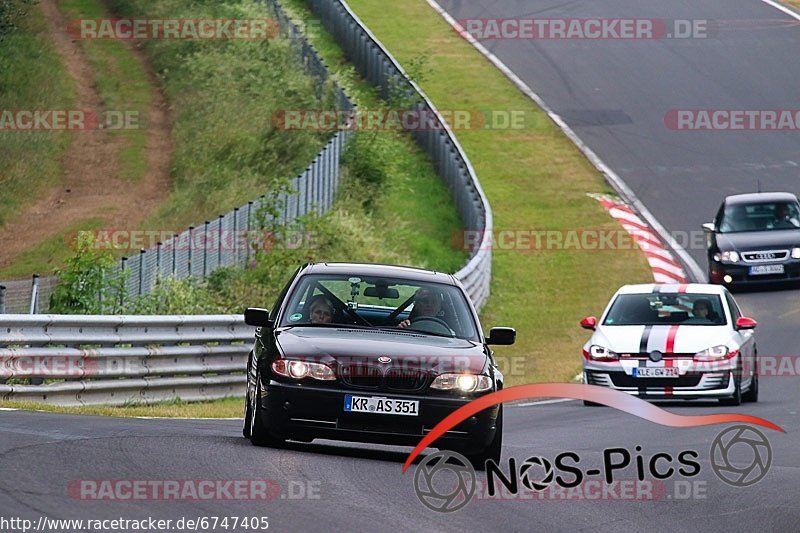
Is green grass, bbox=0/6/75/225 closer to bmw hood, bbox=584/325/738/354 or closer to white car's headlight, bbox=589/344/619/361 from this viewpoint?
white car's headlight, bbox=589/344/619/361

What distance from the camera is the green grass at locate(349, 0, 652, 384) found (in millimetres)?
26703

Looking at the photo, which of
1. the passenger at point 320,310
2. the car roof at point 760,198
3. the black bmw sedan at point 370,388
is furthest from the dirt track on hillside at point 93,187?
the black bmw sedan at point 370,388

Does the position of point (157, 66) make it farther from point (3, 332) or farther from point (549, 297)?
point (3, 332)

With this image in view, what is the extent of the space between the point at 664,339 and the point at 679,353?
10.1 inches

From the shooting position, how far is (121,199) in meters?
33.8

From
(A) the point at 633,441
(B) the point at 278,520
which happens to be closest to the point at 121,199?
(A) the point at 633,441

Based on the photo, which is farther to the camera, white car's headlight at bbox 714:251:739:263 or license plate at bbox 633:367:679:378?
white car's headlight at bbox 714:251:739:263

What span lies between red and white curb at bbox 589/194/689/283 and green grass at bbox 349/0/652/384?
0.73ft

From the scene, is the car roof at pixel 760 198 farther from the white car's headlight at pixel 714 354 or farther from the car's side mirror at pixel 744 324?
the white car's headlight at pixel 714 354

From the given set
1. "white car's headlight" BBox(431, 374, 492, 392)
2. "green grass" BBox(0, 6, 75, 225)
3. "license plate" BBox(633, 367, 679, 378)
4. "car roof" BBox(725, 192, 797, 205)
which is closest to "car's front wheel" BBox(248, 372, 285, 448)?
"white car's headlight" BBox(431, 374, 492, 392)

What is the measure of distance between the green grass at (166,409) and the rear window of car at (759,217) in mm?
11872

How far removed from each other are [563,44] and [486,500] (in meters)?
39.2

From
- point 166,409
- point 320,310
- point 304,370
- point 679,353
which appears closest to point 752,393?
point 679,353

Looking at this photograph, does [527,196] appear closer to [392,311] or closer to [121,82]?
[121,82]
